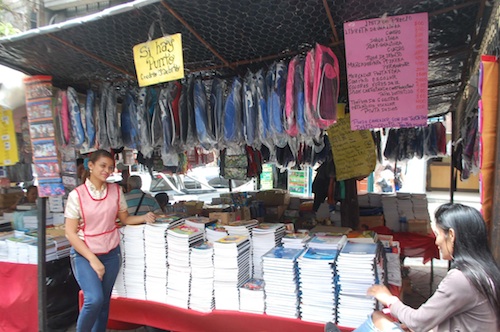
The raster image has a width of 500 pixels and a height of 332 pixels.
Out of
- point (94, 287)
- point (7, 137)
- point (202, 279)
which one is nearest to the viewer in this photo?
point (94, 287)

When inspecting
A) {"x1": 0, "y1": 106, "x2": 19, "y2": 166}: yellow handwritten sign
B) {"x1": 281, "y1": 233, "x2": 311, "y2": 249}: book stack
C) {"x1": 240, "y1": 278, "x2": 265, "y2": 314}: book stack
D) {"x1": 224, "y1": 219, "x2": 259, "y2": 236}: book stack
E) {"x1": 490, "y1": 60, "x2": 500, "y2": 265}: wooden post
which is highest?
{"x1": 0, "y1": 106, "x2": 19, "y2": 166}: yellow handwritten sign

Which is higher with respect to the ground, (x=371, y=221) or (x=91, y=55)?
(x=91, y=55)

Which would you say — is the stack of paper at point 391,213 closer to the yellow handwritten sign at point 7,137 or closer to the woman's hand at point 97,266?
the woman's hand at point 97,266

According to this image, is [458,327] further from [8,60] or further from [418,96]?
[8,60]

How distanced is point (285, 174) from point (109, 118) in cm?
468

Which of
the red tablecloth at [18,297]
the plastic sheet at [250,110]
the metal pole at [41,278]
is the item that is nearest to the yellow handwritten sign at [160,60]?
→ the plastic sheet at [250,110]

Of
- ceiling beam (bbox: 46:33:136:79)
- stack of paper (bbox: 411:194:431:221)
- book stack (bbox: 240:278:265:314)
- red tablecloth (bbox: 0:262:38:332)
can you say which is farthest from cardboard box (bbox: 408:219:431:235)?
red tablecloth (bbox: 0:262:38:332)

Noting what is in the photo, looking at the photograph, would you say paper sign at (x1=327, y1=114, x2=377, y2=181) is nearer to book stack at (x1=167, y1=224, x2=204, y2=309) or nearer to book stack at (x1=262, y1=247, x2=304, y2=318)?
book stack at (x1=262, y1=247, x2=304, y2=318)

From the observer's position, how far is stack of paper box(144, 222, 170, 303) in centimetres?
270

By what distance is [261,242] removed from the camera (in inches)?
104

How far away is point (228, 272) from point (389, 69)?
1891 millimetres

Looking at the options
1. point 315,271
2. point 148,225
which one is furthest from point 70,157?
point 315,271

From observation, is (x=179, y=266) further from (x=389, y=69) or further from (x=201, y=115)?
(x=389, y=69)

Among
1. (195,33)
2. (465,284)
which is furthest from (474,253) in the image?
(195,33)
